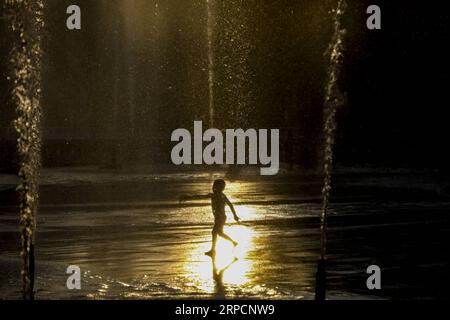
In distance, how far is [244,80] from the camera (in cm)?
6719

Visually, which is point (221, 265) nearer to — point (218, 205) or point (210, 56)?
point (218, 205)

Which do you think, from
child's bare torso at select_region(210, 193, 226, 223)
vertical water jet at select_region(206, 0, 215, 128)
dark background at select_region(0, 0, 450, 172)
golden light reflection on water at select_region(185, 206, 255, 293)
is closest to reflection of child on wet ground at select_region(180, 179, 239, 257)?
child's bare torso at select_region(210, 193, 226, 223)

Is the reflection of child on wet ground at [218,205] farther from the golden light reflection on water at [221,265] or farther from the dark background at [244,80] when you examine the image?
the dark background at [244,80]

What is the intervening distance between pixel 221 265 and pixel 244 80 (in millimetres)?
50304

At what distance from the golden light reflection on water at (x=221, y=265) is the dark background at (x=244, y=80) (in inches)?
1221

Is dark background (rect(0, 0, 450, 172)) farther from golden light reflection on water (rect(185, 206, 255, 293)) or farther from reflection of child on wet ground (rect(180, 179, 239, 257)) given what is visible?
reflection of child on wet ground (rect(180, 179, 239, 257))

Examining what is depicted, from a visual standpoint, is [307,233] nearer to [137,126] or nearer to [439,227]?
[439,227]

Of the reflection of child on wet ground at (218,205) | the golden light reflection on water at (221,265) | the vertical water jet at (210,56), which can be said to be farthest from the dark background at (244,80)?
the reflection of child on wet ground at (218,205)

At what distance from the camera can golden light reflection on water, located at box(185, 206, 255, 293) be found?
15.5m

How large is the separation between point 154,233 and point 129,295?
860cm

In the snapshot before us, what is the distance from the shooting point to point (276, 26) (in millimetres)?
62688

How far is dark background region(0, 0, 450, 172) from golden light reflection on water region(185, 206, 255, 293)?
31.0m
